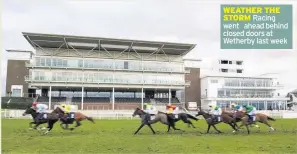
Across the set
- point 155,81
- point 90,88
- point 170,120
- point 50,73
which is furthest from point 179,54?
point 170,120

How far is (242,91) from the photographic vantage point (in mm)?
49312

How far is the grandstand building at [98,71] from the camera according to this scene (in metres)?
42.1

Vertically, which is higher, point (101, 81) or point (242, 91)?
point (101, 81)

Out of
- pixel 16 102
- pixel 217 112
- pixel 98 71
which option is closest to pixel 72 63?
pixel 98 71

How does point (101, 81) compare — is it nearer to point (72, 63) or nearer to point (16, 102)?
point (72, 63)

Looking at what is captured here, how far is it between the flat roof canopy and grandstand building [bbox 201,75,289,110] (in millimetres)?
8980

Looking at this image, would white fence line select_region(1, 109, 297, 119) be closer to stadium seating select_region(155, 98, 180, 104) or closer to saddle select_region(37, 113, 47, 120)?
stadium seating select_region(155, 98, 180, 104)

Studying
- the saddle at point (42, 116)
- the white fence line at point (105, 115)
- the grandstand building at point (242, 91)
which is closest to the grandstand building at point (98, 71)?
the grandstand building at point (242, 91)

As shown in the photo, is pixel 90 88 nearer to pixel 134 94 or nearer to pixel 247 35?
pixel 134 94

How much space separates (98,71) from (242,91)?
22966 mm

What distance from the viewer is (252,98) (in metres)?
47.3

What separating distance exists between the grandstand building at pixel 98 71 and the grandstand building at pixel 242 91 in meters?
6.47

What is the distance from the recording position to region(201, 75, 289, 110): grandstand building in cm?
4819

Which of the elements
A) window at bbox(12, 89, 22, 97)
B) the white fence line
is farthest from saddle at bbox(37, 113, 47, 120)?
window at bbox(12, 89, 22, 97)
